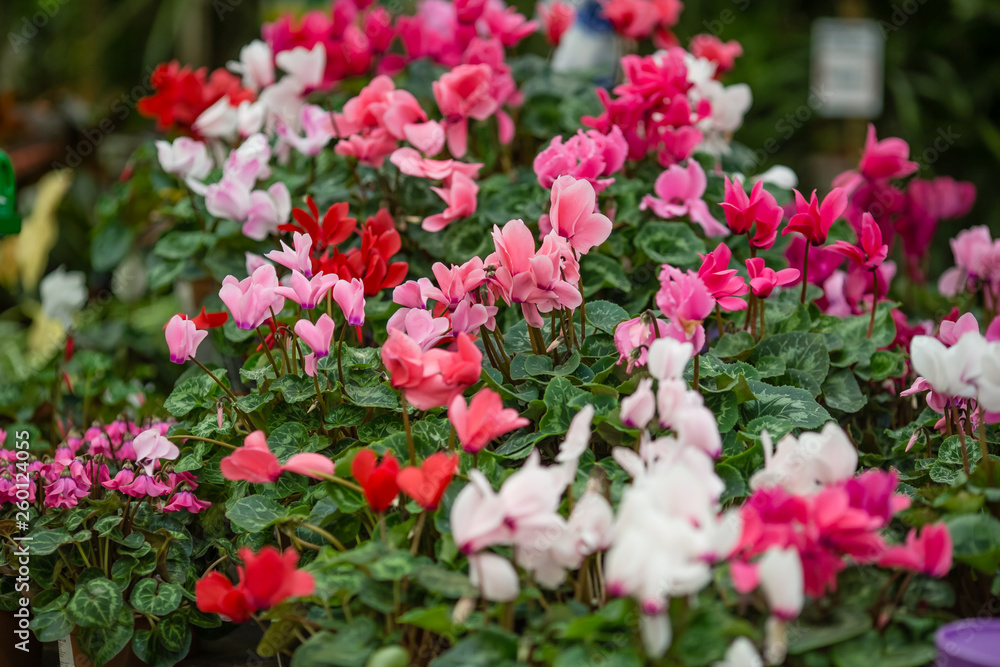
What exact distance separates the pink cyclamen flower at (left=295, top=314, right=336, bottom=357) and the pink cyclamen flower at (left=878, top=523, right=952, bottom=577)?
653mm

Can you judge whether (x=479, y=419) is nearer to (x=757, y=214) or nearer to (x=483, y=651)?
(x=483, y=651)

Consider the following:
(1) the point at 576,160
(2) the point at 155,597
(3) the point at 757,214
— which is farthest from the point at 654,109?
(2) the point at 155,597

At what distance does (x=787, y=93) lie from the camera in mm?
4641

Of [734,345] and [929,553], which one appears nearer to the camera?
[929,553]

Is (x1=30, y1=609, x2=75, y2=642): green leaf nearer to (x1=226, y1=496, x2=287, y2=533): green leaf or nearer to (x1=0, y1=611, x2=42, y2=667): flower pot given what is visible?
(x1=0, y1=611, x2=42, y2=667): flower pot

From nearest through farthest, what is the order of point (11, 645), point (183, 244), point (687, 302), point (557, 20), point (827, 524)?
1. point (827, 524)
2. point (687, 302)
3. point (11, 645)
4. point (183, 244)
5. point (557, 20)

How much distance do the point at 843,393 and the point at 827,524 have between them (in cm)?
62

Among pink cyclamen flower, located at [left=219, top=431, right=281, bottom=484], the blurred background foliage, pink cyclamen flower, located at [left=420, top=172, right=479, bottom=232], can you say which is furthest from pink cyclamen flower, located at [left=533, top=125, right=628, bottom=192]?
the blurred background foliage

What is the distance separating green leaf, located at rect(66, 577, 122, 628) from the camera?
44.0 inches

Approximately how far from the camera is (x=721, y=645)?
2.48 feet

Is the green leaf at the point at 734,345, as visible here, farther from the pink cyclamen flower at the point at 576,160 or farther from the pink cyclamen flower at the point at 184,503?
the pink cyclamen flower at the point at 184,503

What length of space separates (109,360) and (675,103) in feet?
4.35

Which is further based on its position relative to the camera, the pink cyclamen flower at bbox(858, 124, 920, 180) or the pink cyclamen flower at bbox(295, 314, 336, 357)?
the pink cyclamen flower at bbox(858, 124, 920, 180)

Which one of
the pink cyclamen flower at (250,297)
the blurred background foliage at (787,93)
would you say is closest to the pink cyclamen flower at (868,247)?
the pink cyclamen flower at (250,297)
